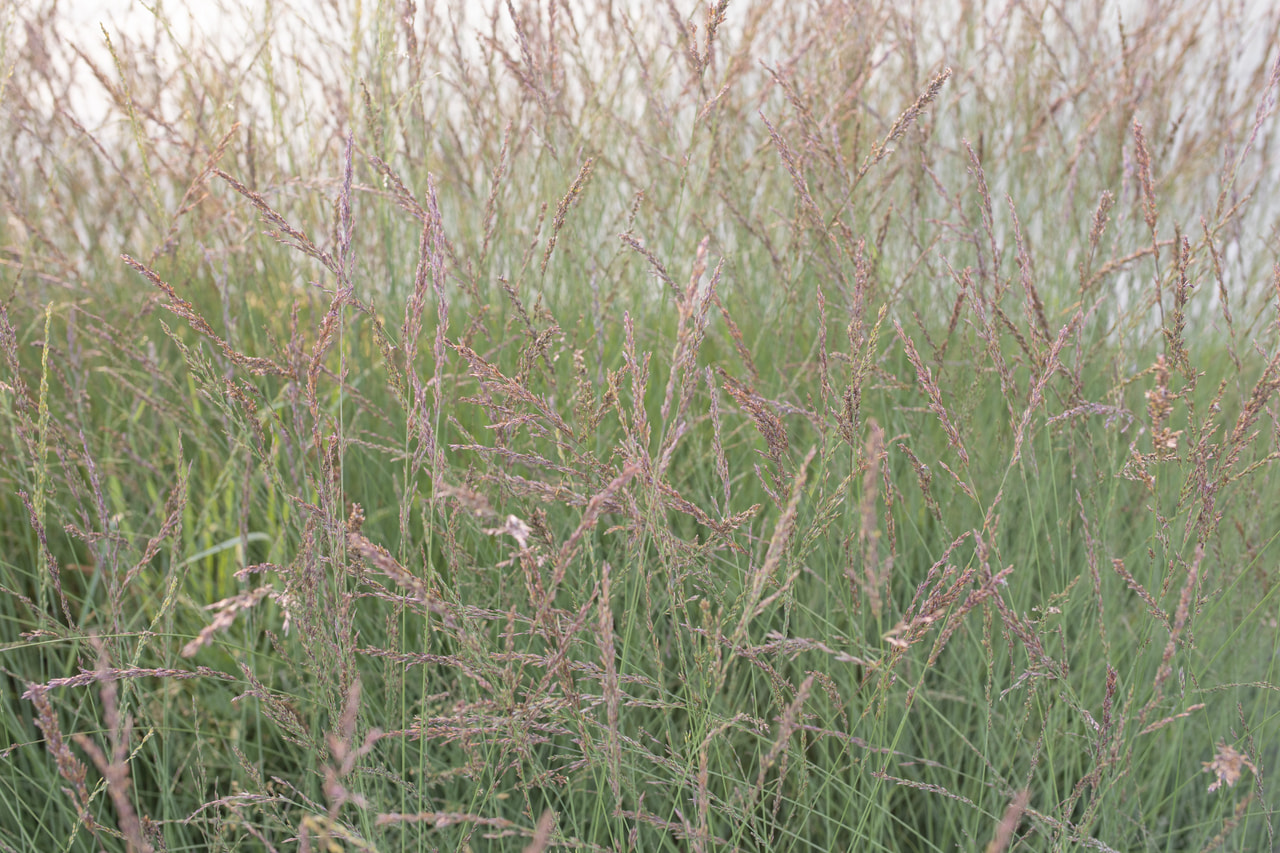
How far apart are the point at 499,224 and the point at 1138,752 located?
5.24 ft

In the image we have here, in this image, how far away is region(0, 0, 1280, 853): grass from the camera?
105 cm

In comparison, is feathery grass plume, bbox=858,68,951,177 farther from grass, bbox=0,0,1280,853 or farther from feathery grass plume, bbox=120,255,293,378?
feathery grass plume, bbox=120,255,293,378

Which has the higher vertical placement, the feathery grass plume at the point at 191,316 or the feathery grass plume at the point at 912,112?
the feathery grass plume at the point at 912,112

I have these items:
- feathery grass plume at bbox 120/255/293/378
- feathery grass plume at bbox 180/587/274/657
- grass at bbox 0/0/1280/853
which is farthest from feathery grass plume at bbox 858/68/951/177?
feathery grass plume at bbox 180/587/274/657

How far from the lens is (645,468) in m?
0.99

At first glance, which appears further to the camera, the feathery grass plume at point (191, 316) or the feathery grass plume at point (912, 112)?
the feathery grass plume at point (912, 112)

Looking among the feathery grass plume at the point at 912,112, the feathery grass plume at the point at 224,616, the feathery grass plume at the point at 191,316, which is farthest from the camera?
the feathery grass plume at the point at 912,112

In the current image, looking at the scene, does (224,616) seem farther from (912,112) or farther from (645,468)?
(912,112)

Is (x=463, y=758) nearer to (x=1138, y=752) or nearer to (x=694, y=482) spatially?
(x=694, y=482)

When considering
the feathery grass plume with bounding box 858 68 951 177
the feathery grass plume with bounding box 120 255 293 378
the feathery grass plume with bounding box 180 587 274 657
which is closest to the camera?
the feathery grass plume with bounding box 180 587 274 657

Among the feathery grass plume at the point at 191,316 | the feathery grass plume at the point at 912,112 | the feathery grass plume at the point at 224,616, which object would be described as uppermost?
the feathery grass plume at the point at 912,112

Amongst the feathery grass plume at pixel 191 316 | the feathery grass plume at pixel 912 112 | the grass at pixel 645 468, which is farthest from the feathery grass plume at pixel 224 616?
the feathery grass plume at pixel 912 112

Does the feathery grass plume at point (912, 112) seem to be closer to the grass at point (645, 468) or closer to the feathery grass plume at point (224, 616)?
the grass at point (645, 468)

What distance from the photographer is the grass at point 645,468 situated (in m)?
1.05
